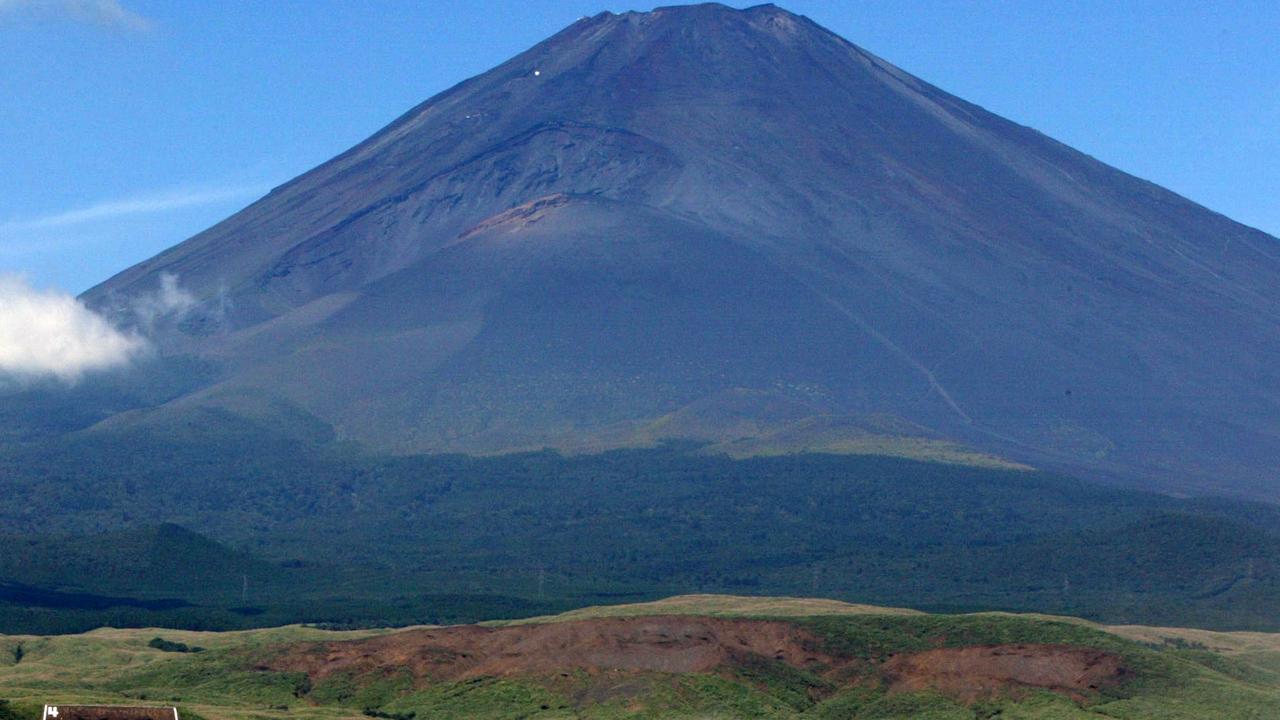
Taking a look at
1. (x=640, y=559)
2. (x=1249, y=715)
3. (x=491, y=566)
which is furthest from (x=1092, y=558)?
(x=1249, y=715)

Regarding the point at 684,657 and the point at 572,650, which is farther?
the point at 572,650

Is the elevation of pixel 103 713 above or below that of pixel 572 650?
above

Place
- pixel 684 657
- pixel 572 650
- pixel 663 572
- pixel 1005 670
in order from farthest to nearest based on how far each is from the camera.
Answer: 1. pixel 663 572
2. pixel 572 650
3. pixel 684 657
4. pixel 1005 670

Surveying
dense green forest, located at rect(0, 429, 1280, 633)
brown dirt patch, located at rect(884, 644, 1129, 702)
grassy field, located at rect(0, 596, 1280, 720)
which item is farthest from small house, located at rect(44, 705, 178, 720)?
dense green forest, located at rect(0, 429, 1280, 633)

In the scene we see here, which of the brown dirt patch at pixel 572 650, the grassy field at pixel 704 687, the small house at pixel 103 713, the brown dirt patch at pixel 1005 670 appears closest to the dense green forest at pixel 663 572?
the grassy field at pixel 704 687

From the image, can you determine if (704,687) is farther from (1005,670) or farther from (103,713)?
(103,713)

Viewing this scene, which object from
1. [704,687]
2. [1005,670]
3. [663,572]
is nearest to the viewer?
[704,687]

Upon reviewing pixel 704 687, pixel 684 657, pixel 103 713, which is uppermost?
pixel 103 713

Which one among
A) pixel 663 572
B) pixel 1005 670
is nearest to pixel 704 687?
pixel 1005 670
